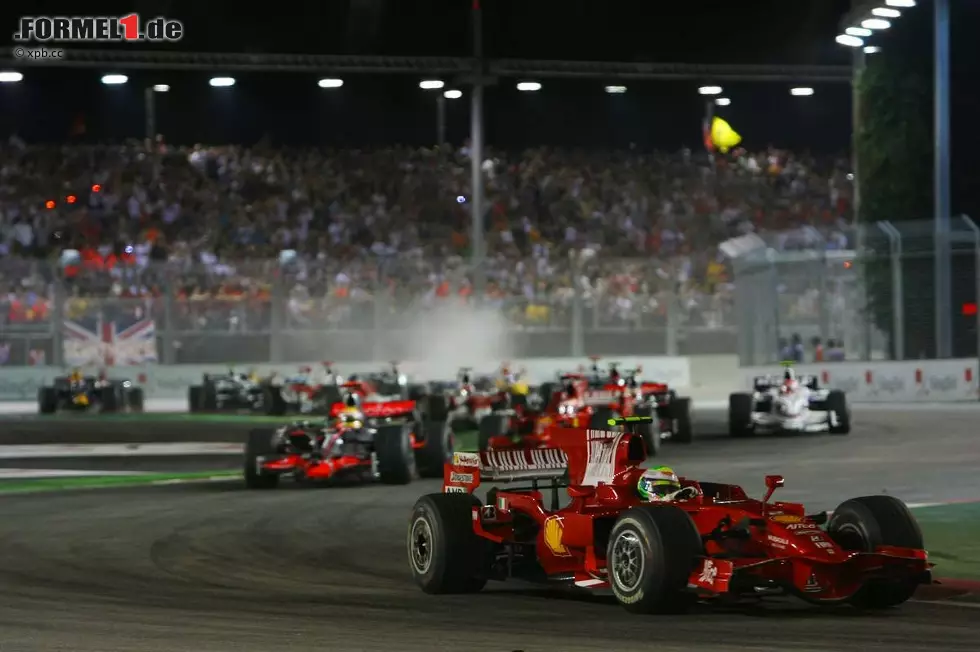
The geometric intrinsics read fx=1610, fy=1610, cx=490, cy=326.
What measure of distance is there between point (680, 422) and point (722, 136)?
2249 cm

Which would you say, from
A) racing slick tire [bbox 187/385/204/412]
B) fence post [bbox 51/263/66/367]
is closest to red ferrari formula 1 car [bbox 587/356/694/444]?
racing slick tire [bbox 187/385/204/412]

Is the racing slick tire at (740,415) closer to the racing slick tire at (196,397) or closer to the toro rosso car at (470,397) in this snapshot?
the toro rosso car at (470,397)

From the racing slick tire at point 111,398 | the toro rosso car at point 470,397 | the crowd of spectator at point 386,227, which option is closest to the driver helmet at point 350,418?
the toro rosso car at point 470,397

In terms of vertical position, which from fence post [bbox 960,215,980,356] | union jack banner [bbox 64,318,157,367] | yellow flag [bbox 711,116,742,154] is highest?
yellow flag [bbox 711,116,742,154]

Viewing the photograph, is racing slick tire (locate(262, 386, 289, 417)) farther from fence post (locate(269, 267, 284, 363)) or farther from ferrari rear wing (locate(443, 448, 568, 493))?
ferrari rear wing (locate(443, 448, 568, 493))

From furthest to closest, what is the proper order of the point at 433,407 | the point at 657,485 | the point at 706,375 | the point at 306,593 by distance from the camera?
the point at 706,375, the point at 433,407, the point at 306,593, the point at 657,485

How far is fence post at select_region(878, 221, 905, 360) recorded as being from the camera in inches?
1281

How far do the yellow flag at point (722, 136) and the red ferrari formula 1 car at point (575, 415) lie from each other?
23.2 m

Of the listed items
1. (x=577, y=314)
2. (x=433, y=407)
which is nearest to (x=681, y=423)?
(x=433, y=407)

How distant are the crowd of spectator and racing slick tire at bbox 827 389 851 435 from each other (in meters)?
8.87

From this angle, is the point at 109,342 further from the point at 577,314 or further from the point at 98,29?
the point at 577,314

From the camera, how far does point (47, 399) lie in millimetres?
32969

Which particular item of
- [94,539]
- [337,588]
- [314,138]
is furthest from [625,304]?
[337,588]

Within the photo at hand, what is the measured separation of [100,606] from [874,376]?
25.5 meters
